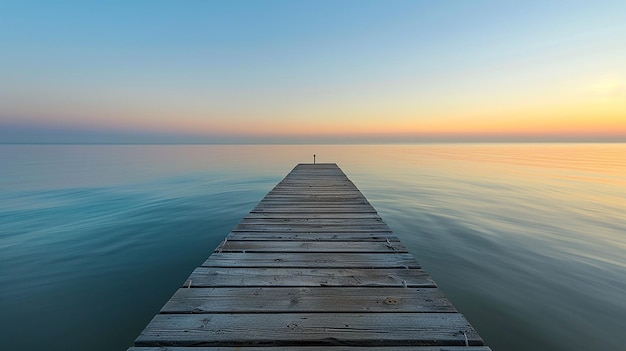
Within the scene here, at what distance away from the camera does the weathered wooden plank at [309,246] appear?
3.86 metres

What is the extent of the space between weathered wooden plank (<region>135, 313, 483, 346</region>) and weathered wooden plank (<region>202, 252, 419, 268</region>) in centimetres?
101

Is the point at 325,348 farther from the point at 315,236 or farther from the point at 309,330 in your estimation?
the point at 315,236

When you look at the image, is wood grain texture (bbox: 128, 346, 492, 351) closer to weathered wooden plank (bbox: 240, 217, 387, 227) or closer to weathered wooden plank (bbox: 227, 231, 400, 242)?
weathered wooden plank (bbox: 227, 231, 400, 242)

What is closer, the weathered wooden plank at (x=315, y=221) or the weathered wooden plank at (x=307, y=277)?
the weathered wooden plank at (x=307, y=277)

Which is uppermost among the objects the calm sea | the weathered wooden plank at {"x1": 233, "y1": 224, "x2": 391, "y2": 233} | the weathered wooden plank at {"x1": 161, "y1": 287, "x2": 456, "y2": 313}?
the weathered wooden plank at {"x1": 161, "y1": 287, "x2": 456, "y2": 313}

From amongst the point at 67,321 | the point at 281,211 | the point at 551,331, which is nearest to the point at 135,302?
the point at 67,321

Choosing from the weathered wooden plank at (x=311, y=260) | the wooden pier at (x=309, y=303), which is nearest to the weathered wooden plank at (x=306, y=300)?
the wooden pier at (x=309, y=303)

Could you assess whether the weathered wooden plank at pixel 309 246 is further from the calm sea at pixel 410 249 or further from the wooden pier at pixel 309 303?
the calm sea at pixel 410 249

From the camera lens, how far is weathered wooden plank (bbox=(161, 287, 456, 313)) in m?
2.39

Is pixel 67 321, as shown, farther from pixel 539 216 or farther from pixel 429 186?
pixel 429 186

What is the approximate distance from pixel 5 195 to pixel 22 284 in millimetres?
13876

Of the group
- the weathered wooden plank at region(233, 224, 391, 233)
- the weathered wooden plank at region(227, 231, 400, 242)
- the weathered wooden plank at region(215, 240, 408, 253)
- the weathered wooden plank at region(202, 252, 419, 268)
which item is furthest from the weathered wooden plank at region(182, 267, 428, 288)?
the weathered wooden plank at region(233, 224, 391, 233)

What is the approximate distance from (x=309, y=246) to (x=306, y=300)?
1.49 meters

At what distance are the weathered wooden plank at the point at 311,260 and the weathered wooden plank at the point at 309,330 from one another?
3.30 feet
